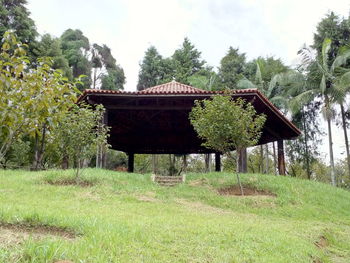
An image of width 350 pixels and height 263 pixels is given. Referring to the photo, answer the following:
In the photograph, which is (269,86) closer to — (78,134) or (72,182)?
(78,134)

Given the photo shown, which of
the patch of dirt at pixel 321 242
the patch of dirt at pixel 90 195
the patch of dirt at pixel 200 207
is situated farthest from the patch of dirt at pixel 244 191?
the patch of dirt at pixel 90 195

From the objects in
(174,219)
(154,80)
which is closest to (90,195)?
(174,219)

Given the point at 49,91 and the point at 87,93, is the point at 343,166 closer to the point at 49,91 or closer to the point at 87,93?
the point at 87,93

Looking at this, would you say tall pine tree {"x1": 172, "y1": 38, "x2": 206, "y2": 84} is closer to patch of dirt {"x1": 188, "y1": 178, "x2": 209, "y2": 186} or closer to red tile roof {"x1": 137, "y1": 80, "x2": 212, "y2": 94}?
red tile roof {"x1": 137, "y1": 80, "x2": 212, "y2": 94}

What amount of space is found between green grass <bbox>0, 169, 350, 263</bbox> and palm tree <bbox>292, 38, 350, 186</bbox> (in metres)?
7.79

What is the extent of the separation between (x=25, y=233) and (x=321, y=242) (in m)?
5.44

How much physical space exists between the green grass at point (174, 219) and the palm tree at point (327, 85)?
7795 mm

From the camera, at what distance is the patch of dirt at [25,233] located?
3.36m

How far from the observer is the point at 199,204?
929cm

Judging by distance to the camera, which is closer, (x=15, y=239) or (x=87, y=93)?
(x=15, y=239)

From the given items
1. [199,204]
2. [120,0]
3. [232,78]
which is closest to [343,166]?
[232,78]

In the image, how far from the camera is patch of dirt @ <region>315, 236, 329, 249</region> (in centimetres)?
600

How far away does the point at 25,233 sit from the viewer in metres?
3.85

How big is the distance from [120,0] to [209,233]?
24.0ft
